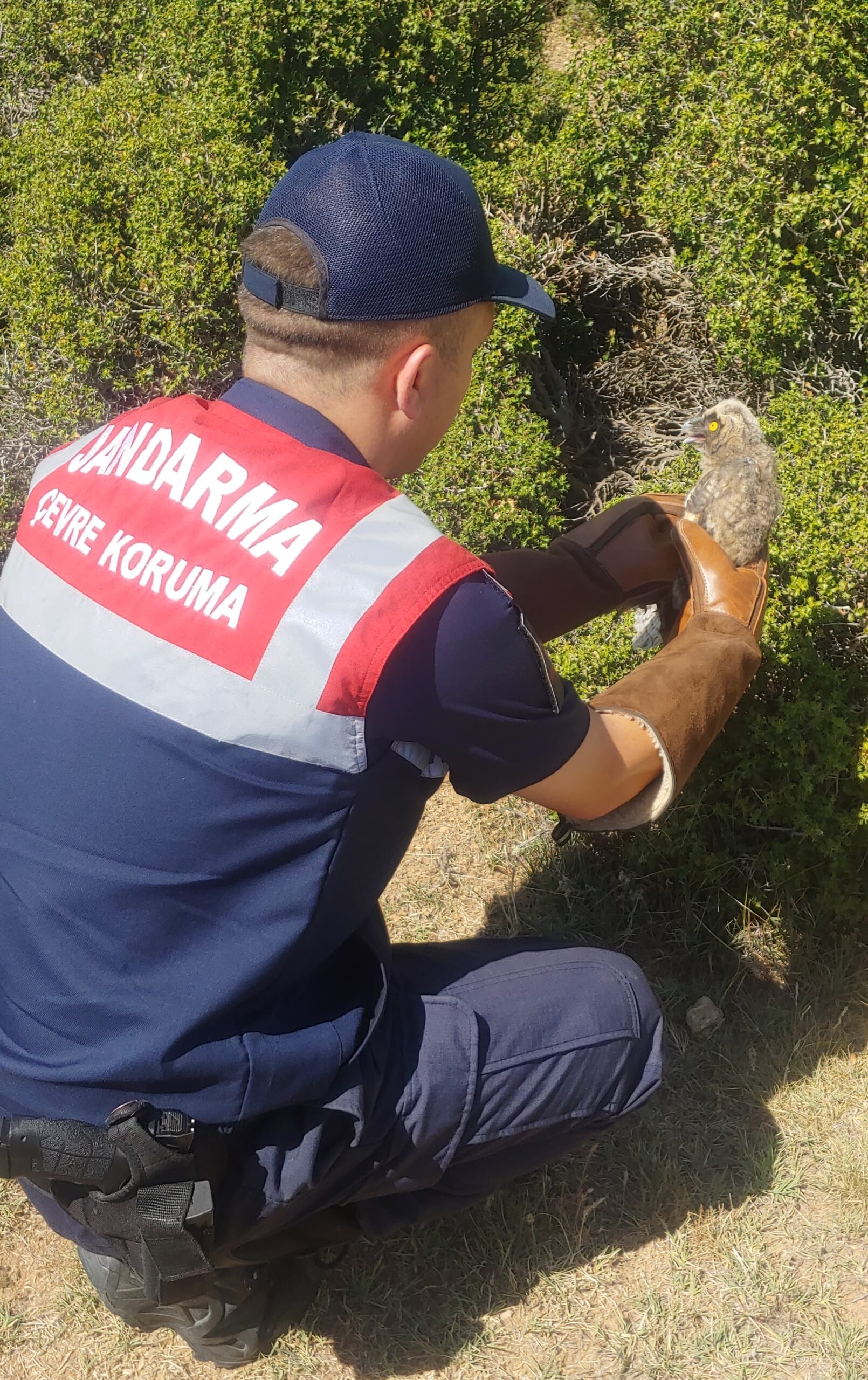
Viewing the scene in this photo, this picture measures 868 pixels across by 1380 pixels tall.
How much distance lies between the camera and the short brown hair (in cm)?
172

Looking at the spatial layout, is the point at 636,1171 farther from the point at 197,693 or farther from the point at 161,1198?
the point at 197,693

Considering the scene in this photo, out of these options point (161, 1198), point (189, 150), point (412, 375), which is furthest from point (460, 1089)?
point (189, 150)

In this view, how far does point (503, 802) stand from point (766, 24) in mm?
2372

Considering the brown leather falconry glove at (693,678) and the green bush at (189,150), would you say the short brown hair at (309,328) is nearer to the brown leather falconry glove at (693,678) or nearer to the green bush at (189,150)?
the brown leather falconry glove at (693,678)

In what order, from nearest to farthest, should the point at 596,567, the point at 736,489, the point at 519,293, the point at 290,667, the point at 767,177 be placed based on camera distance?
the point at 290,667
the point at 519,293
the point at 736,489
the point at 596,567
the point at 767,177

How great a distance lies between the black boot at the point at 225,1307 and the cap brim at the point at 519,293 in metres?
1.73

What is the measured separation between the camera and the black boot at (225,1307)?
2016 mm

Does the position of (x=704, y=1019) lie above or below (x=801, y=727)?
below

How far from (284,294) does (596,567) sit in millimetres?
1141

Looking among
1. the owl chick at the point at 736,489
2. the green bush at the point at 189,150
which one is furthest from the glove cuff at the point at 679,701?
the green bush at the point at 189,150

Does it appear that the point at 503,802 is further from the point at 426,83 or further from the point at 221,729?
the point at 426,83

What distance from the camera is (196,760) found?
157 cm

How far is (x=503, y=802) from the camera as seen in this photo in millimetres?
3285

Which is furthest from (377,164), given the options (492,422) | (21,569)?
(492,422)
